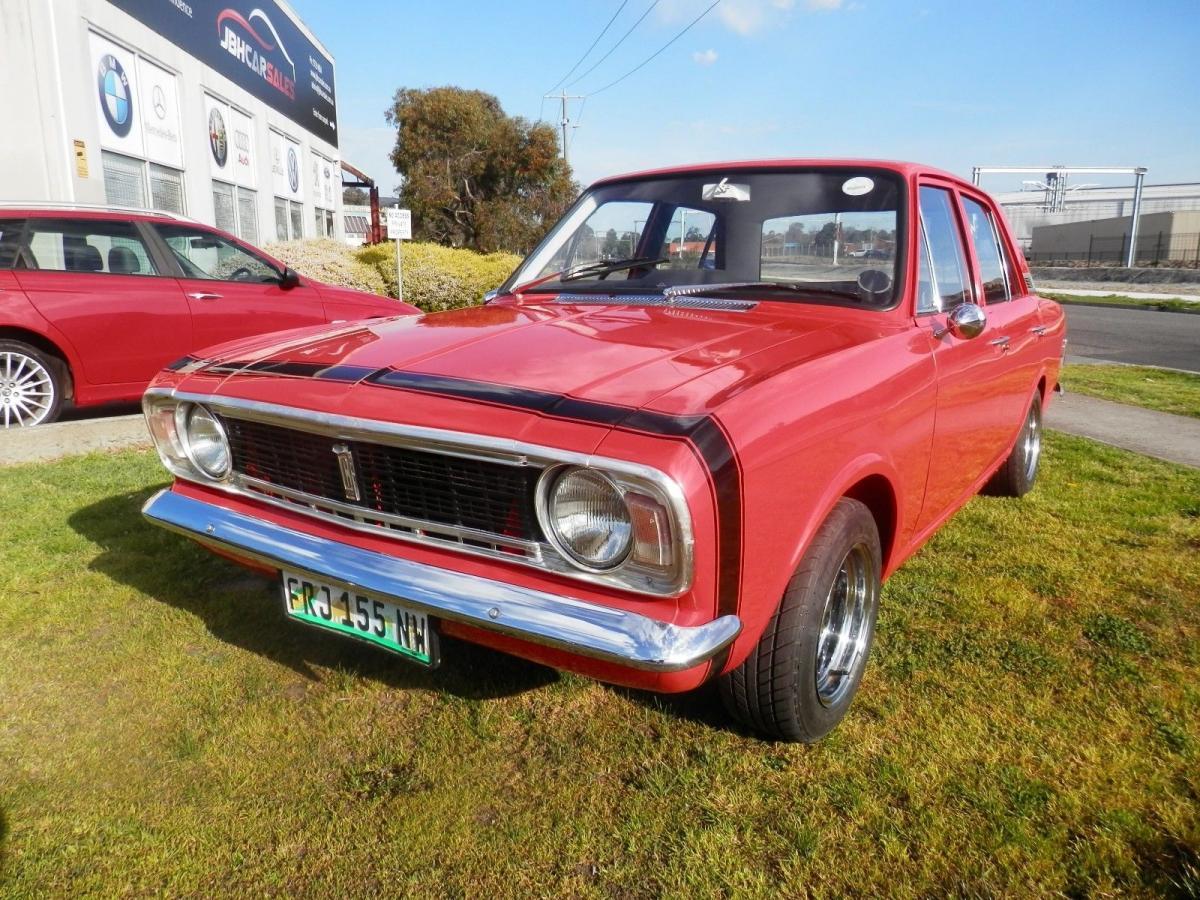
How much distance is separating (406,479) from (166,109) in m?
13.0

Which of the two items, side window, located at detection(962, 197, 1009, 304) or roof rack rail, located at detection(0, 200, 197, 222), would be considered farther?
roof rack rail, located at detection(0, 200, 197, 222)

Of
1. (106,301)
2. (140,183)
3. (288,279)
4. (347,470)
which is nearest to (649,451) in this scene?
(347,470)

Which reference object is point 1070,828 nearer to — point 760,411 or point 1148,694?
point 1148,694

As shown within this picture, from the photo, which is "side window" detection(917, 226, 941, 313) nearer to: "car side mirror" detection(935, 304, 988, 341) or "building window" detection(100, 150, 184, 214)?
"car side mirror" detection(935, 304, 988, 341)

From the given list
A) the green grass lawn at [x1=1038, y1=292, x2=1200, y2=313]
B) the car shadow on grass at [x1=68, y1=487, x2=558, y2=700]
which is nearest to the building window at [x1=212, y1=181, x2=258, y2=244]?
the car shadow on grass at [x1=68, y1=487, x2=558, y2=700]

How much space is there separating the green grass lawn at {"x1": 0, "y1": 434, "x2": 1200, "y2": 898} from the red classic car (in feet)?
0.95

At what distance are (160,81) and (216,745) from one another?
12.8m

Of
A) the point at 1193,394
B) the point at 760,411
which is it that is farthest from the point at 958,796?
the point at 1193,394

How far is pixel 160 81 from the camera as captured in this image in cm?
1225

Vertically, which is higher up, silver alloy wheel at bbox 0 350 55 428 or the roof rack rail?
the roof rack rail

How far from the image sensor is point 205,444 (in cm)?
261

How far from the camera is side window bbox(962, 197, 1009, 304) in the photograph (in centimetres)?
366

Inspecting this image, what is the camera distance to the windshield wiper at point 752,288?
2.94 m

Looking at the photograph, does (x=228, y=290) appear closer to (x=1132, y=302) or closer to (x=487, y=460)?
(x=487, y=460)
